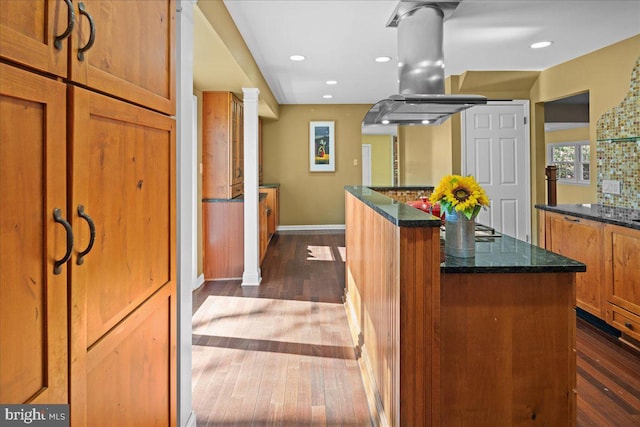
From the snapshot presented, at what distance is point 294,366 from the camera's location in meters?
2.61

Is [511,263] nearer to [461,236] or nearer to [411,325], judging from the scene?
[461,236]

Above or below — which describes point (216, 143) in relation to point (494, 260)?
above

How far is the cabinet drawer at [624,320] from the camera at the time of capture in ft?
8.96

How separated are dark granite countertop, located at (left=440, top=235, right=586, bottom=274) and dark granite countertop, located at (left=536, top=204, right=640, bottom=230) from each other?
1.37 metres

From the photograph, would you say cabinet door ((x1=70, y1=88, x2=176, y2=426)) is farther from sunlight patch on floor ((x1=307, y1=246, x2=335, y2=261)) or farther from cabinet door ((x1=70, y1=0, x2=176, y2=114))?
sunlight patch on floor ((x1=307, y1=246, x2=335, y2=261))

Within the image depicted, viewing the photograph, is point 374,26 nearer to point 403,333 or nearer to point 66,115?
point 403,333

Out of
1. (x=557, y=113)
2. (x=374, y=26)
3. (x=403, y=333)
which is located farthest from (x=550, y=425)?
(x=557, y=113)

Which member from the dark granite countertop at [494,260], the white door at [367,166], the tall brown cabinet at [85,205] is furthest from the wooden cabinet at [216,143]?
the white door at [367,166]

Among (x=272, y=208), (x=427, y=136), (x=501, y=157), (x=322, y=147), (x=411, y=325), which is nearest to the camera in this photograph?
(x=411, y=325)

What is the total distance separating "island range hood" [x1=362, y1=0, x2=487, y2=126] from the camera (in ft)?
9.83

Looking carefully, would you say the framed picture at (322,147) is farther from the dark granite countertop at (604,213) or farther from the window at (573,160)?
the dark granite countertop at (604,213)

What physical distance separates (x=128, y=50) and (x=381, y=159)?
11.8m

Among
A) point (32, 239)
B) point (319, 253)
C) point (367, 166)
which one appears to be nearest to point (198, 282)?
point (319, 253)

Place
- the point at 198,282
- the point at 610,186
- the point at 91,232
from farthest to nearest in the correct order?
the point at 198,282 < the point at 610,186 < the point at 91,232
